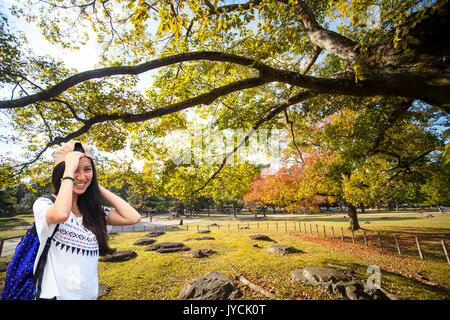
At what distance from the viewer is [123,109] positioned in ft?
20.5

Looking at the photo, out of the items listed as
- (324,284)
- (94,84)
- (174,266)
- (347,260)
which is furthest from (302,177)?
(94,84)

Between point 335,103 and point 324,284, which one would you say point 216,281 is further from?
point 335,103

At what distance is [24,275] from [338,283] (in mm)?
7772

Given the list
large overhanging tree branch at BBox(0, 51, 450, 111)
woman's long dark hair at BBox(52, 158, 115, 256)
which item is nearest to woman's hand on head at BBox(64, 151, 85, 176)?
woman's long dark hair at BBox(52, 158, 115, 256)

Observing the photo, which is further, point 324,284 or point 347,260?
point 347,260

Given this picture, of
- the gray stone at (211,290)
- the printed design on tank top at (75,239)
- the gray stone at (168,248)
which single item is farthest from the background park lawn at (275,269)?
the printed design on tank top at (75,239)

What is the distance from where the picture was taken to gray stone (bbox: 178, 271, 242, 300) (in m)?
5.62

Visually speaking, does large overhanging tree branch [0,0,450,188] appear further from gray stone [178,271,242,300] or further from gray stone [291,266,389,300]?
gray stone [178,271,242,300]

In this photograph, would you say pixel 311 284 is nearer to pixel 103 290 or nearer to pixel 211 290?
pixel 211 290

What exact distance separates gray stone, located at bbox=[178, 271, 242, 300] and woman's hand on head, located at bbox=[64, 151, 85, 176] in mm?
5608

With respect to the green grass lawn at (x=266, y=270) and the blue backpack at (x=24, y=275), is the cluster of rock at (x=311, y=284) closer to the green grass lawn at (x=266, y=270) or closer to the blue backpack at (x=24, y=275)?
the green grass lawn at (x=266, y=270)

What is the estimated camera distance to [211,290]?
5.77m

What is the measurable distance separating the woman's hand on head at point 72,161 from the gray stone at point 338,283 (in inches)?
301
